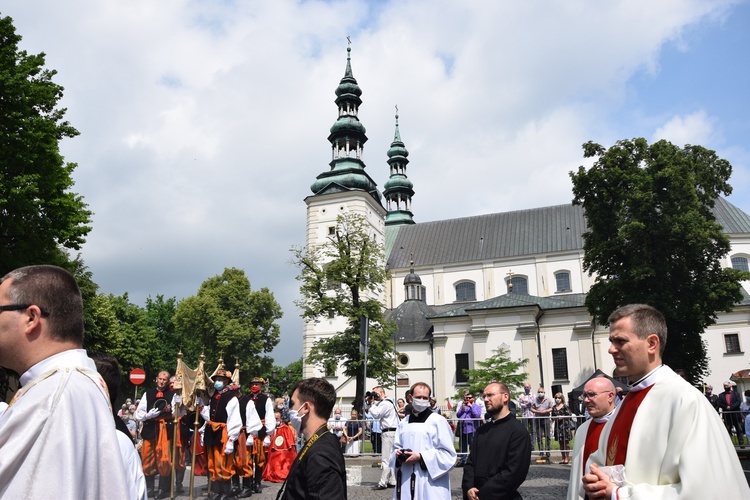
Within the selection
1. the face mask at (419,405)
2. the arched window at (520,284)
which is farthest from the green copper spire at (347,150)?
the face mask at (419,405)

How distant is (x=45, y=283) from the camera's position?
229cm

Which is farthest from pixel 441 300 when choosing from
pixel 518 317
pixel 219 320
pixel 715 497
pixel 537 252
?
pixel 715 497

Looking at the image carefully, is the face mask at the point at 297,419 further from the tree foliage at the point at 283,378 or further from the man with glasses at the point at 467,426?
the tree foliage at the point at 283,378

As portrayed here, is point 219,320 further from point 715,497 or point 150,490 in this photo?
point 715,497

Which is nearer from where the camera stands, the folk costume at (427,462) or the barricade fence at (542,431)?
the folk costume at (427,462)

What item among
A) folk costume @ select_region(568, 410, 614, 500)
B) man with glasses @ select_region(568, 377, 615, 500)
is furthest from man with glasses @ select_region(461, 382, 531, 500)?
folk costume @ select_region(568, 410, 614, 500)

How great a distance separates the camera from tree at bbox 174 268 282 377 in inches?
1957

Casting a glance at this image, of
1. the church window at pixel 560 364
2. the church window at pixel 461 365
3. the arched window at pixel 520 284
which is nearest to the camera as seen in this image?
the church window at pixel 560 364

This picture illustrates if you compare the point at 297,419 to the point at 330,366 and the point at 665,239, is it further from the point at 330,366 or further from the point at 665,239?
the point at 330,366

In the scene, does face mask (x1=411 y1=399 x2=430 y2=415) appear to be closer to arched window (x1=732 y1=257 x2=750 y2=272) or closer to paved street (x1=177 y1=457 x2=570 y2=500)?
paved street (x1=177 y1=457 x2=570 y2=500)

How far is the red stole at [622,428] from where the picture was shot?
3.00m

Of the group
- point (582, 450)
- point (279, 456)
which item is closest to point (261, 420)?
point (279, 456)

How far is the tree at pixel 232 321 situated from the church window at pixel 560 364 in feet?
77.5

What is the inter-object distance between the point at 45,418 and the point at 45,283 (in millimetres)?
554
